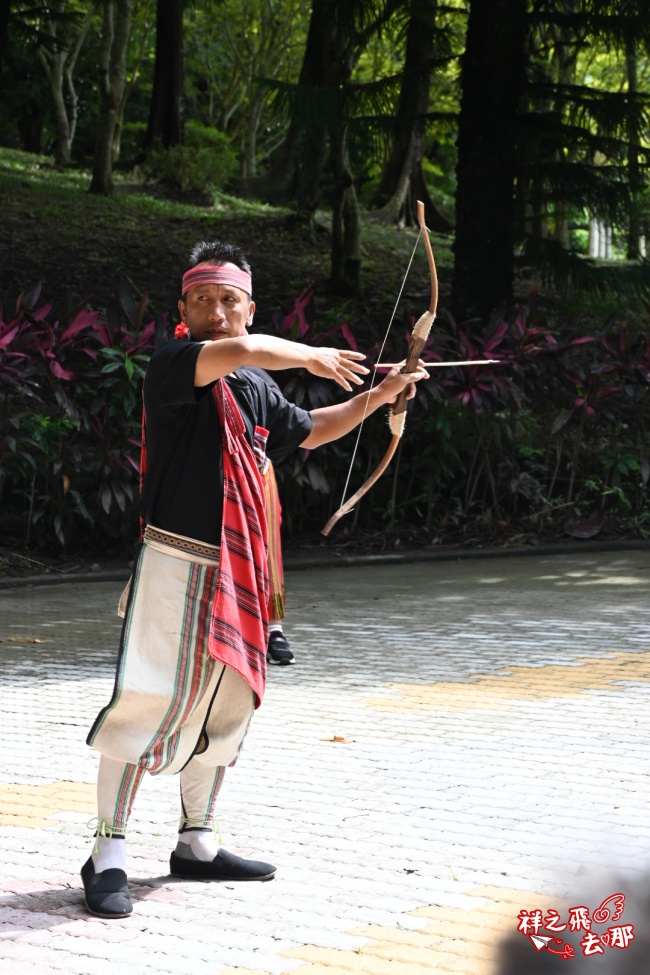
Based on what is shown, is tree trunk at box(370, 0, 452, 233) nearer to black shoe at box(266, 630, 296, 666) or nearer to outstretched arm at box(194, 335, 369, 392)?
black shoe at box(266, 630, 296, 666)

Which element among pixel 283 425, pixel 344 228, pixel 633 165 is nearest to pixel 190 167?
pixel 344 228

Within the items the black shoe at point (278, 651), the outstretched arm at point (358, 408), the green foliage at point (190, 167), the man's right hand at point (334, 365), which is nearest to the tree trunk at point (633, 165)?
the black shoe at point (278, 651)

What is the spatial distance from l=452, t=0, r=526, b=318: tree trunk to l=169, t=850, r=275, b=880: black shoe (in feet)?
36.4

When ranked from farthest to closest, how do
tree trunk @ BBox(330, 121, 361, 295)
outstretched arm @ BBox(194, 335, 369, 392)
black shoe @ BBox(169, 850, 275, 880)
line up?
tree trunk @ BBox(330, 121, 361, 295)
black shoe @ BBox(169, 850, 275, 880)
outstretched arm @ BBox(194, 335, 369, 392)

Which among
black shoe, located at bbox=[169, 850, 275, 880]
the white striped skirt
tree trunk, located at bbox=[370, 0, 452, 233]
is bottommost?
black shoe, located at bbox=[169, 850, 275, 880]

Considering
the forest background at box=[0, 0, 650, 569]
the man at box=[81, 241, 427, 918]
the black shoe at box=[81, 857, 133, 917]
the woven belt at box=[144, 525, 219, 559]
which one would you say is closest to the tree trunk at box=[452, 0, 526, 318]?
the forest background at box=[0, 0, 650, 569]

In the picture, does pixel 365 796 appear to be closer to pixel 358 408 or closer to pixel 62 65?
pixel 358 408

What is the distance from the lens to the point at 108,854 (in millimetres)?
3693

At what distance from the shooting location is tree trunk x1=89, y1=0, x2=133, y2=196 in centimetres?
2178

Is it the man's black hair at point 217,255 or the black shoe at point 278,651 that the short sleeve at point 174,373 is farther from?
the black shoe at point 278,651

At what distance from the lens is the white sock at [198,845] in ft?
12.7

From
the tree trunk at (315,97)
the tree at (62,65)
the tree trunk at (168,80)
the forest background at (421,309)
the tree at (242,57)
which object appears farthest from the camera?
the tree at (242,57)

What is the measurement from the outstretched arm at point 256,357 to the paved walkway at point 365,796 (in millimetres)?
1454

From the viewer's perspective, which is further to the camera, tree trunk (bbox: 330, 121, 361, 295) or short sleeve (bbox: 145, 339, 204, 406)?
tree trunk (bbox: 330, 121, 361, 295)
